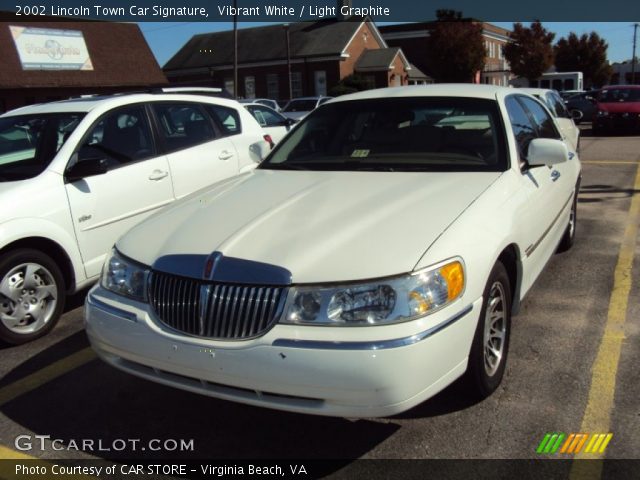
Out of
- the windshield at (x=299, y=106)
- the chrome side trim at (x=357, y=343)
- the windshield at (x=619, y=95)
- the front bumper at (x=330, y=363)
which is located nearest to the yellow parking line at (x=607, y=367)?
the front bumper at (x=330, y=363)

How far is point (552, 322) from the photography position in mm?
4480

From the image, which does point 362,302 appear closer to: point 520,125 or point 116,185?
point 520,125

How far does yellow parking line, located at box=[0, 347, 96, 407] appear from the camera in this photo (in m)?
3.77

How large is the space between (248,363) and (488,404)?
1451mm

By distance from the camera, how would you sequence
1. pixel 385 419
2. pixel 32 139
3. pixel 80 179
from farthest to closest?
1. pixel 32 139
2. pixel 80 179
3. pixel 385 419

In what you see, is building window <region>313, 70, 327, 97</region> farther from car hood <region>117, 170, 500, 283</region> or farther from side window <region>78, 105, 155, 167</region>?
car hood <region>117, 170, 500, 283</region>

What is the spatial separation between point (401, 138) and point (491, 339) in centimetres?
154

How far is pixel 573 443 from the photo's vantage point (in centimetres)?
300

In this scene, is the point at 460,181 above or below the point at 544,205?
above

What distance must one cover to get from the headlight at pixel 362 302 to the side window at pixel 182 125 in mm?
3531

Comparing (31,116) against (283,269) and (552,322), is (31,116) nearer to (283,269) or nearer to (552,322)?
(283,269)

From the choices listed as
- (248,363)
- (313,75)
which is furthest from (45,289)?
(313,75)

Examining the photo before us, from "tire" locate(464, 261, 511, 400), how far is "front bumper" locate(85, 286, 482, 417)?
18 centimetres
